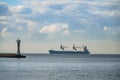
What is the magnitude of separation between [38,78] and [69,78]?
508 cm

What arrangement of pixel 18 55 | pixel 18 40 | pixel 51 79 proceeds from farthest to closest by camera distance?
pixel 18 55 < pixel 18 40 < pixel 51 79

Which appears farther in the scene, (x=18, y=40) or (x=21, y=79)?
(x=18, y=40)

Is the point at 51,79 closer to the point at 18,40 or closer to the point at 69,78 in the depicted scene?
the point at 69,78

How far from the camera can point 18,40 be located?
164 meters

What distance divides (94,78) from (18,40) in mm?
97350

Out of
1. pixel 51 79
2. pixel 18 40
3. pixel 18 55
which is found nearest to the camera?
pixel 51 79

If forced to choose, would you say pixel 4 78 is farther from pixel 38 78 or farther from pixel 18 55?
pixel 18 55

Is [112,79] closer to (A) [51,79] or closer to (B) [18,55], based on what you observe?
(A) [51,79]

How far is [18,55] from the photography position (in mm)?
183125

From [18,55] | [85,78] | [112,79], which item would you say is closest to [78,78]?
[85,78]

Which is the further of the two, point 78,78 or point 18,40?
point 18,40

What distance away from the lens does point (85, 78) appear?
6931cm

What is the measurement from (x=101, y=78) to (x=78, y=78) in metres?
4.00

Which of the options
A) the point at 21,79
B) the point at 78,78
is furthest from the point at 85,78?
the point at 21,79
